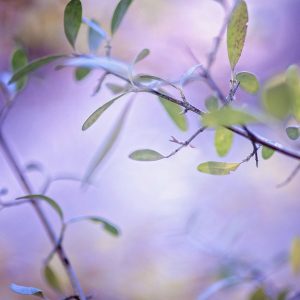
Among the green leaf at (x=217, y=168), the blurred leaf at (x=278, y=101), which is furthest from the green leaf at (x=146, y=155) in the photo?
the blurred leaf at (x=278, y=101)

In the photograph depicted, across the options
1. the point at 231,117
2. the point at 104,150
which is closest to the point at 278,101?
the point at 231,117

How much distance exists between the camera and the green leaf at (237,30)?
1.01 ft

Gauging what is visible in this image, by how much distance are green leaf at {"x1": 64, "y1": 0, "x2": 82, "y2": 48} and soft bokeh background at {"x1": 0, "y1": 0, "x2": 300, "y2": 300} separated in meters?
0.38

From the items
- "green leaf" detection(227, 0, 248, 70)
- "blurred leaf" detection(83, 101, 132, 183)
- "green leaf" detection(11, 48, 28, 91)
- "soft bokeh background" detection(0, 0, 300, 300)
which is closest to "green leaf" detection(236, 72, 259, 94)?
"green leaf" detection(227, 0, 248, 70)

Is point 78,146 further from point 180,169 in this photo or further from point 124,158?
point 180,169

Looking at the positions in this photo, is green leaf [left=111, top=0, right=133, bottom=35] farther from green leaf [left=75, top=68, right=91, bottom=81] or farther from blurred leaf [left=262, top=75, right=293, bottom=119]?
blurred leaf [left=262, top=75, right=293, bottom=119]

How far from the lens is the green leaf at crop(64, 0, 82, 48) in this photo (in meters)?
0.35

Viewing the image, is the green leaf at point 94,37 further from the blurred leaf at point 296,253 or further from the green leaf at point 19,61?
the blurred leaf at point 296,253

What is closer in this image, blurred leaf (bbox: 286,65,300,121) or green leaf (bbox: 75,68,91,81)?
blurred leaf (bbox: 286,65,300,121)

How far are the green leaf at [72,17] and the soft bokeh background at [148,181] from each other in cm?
38

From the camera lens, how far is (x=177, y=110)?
39 centimetres

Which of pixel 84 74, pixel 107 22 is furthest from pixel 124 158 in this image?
pixel 84 74

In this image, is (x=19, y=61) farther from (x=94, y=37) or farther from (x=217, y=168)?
(x=217, y=168)

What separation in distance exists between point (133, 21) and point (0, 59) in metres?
0.54
